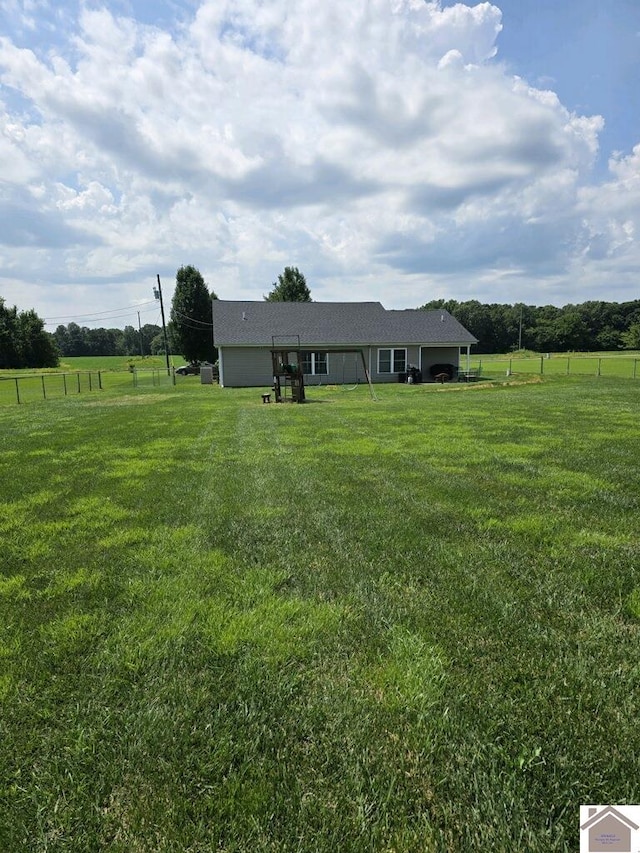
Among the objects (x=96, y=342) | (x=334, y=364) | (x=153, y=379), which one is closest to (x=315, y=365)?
(x=334, y=364)

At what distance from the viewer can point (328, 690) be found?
Result: 2260mm

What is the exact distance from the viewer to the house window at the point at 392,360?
27422 mm

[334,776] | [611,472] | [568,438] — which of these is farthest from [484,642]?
[568,438]

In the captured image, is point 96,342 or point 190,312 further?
point 96,342

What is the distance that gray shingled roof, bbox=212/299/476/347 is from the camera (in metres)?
26.3

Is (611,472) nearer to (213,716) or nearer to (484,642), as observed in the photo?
(484,642)

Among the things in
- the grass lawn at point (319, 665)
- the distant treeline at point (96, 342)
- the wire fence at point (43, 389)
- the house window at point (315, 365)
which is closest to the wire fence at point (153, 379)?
the wire fence at point (43, 389)

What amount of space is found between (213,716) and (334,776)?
0.64 meters

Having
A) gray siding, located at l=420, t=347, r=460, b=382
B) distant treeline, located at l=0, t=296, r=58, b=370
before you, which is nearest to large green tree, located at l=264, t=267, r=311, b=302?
gray siding, located at l=420, t=347, r=460, b=382

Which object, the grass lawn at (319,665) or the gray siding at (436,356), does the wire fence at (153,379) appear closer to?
the gray siding at (436,356)

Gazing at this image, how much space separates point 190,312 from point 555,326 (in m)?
69.9

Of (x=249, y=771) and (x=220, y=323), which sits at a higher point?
(x=220, y=323)

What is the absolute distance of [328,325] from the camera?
28.4 m
